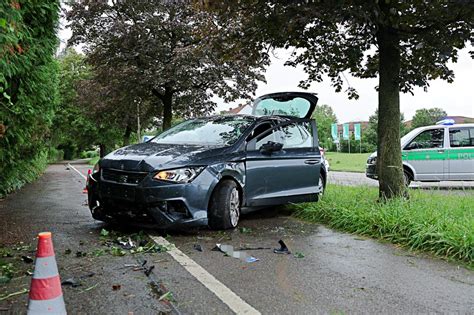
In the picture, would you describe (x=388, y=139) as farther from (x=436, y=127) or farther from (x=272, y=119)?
(x=436, y=127)

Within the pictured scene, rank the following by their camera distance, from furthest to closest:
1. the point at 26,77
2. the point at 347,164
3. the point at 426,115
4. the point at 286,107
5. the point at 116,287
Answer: the point at 426,115
the point at 347,164
the point at 286,107
the point at 26,77
the point at 116,287

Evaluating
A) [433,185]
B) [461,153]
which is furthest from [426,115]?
[461,153]

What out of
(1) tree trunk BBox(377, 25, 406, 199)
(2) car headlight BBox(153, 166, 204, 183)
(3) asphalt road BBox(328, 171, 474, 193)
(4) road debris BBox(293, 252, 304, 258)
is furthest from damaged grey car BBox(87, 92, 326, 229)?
(3) asphalt road BBox(328, 171, 474, 193)

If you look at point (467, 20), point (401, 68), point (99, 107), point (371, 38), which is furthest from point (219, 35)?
point (99, 107)

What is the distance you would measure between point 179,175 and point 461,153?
10116mm

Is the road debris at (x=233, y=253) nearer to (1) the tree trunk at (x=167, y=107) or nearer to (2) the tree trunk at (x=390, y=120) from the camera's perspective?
(2) the tree trunk at (x=390, y=120)

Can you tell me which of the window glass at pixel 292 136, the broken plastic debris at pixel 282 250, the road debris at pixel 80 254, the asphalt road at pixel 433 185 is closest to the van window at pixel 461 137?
the asphalt road at pixel 433 185

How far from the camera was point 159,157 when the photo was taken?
18.5ft

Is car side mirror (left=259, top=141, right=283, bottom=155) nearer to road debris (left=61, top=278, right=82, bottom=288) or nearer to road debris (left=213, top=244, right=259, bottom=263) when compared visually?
road debris (left=213, top=244, right=259, bottom=263)

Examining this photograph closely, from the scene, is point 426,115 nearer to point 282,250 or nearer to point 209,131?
point 209,131

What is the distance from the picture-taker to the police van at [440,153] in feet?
40.7

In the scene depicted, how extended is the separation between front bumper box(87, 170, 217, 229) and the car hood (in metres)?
0.21

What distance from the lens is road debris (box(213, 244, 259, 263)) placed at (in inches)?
→ 180

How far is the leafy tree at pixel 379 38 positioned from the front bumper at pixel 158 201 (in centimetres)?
271
